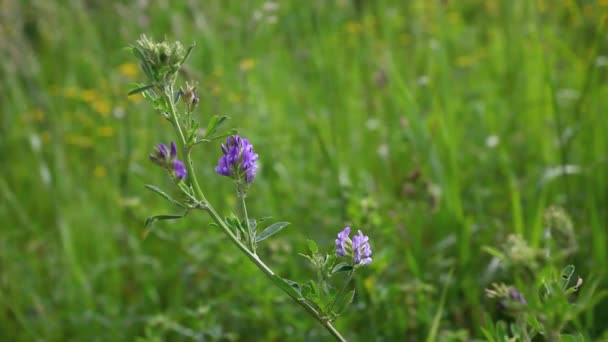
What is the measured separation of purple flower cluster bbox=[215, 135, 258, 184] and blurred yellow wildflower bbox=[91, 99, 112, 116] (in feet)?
7.59

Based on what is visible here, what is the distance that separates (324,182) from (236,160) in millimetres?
1429

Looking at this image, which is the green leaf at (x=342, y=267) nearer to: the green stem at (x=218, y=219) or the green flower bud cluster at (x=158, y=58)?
the green stem at (x=218, y=219)

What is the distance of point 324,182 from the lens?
2430 millimetres

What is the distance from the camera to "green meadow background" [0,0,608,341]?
70.9 inches

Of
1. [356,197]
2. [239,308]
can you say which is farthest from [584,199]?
[239,308]

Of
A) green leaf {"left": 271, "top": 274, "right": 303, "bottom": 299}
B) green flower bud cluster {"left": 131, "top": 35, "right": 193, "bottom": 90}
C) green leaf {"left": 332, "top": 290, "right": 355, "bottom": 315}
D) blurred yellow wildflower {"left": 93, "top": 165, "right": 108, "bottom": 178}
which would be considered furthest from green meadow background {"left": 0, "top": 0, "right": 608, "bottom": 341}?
green flower bud cluster {"left": 131, "top": 35, "right": 193, "bottom": 90}

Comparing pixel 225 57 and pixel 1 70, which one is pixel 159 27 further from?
pixel 225 57

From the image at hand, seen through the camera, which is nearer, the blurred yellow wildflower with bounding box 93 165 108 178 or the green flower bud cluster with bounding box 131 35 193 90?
the green flower bud cluster with bounding box 131 35 193 90

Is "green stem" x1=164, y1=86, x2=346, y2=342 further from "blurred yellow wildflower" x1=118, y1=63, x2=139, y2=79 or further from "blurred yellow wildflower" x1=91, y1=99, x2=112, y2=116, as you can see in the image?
"blurred yellow wildflower" x1=118, y1=63, x2=139, y2=79

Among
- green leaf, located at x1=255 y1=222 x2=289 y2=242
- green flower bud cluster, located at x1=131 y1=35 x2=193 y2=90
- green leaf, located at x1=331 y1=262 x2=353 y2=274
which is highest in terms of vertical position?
green flower bud cluster, located at x1=131 y1=35 x2=193 y2=90

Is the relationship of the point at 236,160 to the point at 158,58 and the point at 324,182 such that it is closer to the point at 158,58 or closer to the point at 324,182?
the point at 158,58

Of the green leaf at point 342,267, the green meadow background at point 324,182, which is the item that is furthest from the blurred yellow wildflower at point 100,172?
the green leaf at point 342,267

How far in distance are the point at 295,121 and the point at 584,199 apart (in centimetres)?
135

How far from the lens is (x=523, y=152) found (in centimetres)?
250
